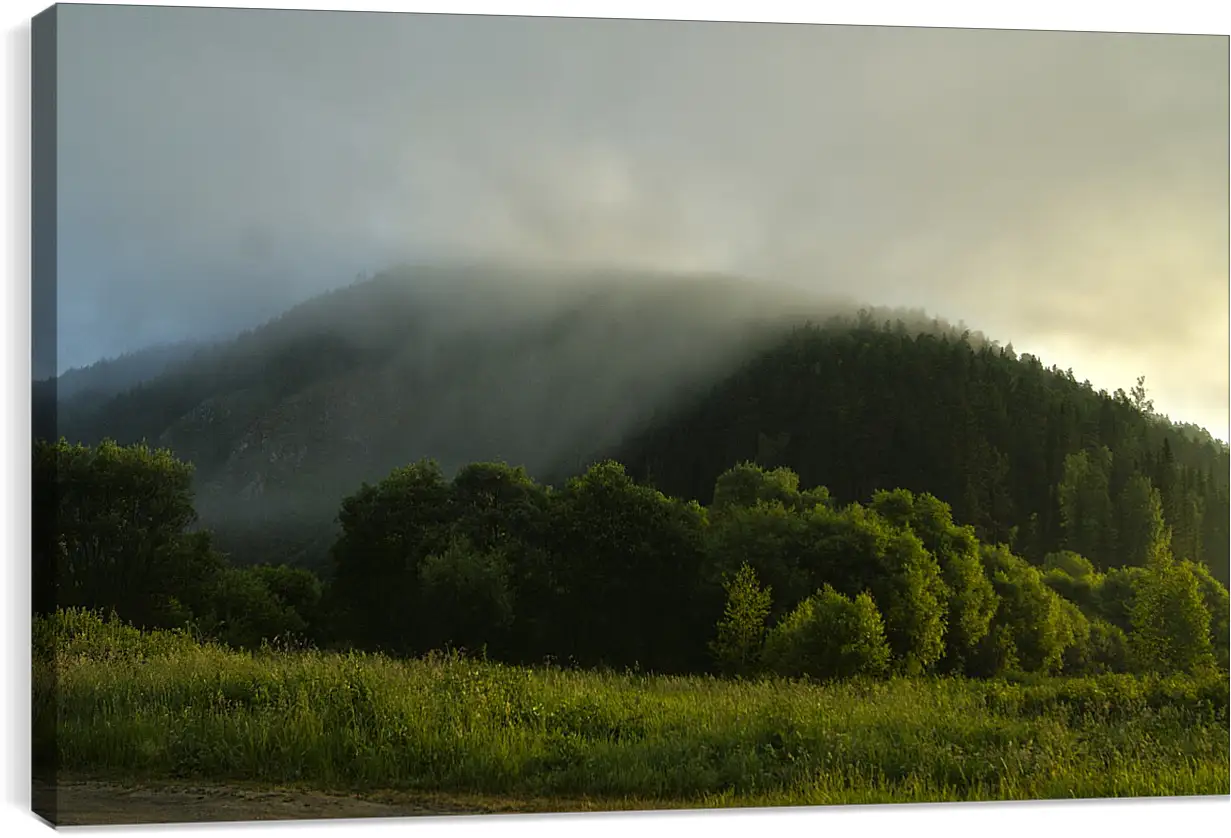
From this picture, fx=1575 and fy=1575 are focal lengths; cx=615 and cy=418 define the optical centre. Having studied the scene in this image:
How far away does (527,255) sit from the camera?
9.59m

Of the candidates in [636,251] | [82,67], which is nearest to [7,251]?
[82,67]

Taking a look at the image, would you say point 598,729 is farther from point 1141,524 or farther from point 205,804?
point 1141,524

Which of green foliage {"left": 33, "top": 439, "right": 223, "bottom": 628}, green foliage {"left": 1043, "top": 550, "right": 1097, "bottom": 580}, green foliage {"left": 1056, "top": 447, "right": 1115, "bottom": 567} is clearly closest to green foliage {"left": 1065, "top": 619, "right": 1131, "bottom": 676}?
green foliage {"left": 1043, "top": 550, "right": 1097, "bottom": 580}

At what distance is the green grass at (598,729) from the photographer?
878cm

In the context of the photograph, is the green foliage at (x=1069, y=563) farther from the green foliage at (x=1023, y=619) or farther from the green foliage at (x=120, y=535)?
the green foliage at (x=120, y=535)

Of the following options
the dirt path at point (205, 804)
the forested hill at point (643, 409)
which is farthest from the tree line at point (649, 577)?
the dirt path at point (205, 804)

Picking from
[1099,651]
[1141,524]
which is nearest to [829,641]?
[1099,651]

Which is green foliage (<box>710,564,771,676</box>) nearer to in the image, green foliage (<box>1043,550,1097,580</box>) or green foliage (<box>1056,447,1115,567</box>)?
green foliage (<box>1043,550,1097,580</box>)

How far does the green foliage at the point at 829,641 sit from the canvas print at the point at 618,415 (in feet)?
0.08

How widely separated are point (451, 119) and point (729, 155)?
1.72m

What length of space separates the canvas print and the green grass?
24 millimetres

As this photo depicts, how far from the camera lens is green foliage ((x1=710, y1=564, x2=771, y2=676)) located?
9648 millimetres

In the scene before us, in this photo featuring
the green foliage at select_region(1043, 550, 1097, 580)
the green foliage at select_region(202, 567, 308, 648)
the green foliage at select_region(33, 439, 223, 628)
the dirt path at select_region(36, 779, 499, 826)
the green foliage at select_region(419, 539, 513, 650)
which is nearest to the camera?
the dirt path at select_region(36, 779, 499, 826)

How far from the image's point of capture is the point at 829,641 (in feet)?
32.1
